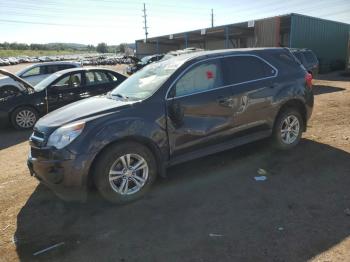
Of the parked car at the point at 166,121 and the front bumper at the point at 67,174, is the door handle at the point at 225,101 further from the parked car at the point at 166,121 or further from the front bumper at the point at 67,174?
the front bumper at the point at 67,174

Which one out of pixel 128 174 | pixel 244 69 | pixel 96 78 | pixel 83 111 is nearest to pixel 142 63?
pixel 96 78

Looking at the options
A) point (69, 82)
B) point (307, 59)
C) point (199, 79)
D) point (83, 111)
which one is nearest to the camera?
point (83, 111)

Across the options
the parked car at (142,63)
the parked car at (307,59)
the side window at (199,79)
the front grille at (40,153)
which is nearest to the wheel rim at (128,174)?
the front grille at (40,153)

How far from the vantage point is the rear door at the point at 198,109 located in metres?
4.57

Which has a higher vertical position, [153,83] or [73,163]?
[153,83]

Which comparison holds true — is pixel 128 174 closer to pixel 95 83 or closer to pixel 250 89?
pixel 250 89

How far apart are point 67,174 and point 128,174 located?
74 centimetres

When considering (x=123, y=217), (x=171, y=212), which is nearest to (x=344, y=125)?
(x=171, y=212)

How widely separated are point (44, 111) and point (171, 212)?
6.49 meters

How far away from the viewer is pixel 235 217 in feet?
12.7

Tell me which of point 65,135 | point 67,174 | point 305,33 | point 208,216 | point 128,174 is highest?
point 305,33

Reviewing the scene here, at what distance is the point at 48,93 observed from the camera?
9273mm

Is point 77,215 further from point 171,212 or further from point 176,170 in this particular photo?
point 176,170

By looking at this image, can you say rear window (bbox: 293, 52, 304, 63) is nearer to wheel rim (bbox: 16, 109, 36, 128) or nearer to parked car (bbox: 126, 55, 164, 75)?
wheel rim (bbox: 16, 109, 36, 128)
